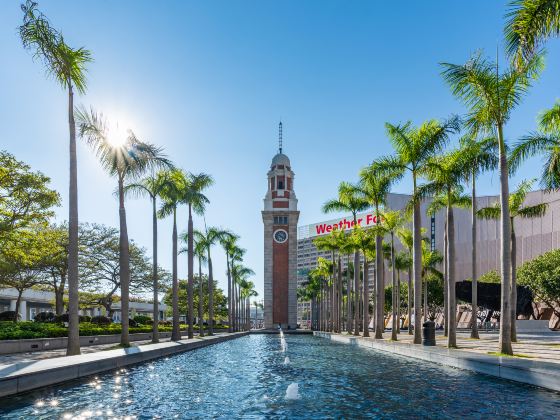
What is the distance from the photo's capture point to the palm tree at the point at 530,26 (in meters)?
13.8

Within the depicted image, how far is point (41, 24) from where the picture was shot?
19.3m

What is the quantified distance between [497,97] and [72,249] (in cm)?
1595

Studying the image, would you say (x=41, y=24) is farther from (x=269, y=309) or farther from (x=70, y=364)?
(x=269, y=309)

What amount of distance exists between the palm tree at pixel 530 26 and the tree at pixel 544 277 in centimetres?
4664

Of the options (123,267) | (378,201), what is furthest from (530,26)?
(378,201)

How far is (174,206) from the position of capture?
3722 cm

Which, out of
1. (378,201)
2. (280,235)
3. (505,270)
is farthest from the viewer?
(280,235)

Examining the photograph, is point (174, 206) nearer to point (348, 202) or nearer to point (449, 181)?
point (348, 202)

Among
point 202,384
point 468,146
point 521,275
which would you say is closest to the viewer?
point 202,384

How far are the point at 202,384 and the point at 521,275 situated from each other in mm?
56235

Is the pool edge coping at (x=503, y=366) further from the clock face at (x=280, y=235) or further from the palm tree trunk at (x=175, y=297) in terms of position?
the clock face at (x=280, y=235)

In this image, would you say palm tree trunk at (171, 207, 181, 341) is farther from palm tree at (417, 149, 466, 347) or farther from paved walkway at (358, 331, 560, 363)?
palm tree at (417, 149, 466, 347)

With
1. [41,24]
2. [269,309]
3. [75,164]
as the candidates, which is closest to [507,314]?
[75,164]

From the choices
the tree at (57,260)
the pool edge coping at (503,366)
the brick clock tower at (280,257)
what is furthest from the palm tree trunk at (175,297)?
the brick clock tower at (280,257)
